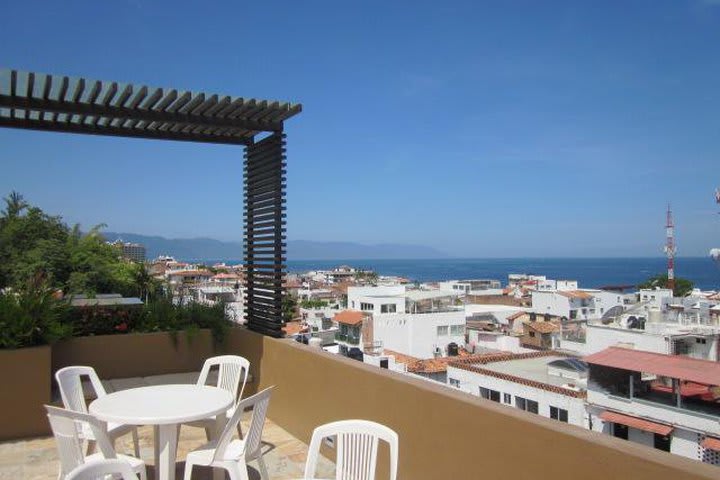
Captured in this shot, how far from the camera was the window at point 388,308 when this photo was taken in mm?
46116

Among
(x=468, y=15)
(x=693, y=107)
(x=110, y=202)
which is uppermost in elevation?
(x=693, y=107)

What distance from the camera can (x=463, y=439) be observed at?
9.09 feet

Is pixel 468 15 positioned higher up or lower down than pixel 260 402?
higher up

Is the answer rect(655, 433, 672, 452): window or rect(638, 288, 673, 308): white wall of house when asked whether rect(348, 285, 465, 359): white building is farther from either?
rect(655, 433, 672, 452): window

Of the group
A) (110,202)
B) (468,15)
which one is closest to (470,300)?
(110,202)

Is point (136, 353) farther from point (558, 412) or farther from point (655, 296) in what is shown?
point (655, 296)

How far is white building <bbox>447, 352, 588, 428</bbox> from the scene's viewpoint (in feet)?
64.5

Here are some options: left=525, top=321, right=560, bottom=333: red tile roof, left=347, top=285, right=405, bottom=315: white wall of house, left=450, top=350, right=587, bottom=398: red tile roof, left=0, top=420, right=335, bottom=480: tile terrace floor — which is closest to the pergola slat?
left=0, top=420, right=335, bottom=480: tile terrace floor

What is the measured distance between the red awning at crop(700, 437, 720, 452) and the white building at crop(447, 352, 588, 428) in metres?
3.69

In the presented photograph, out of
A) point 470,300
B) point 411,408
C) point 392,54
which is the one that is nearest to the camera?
point 411,408

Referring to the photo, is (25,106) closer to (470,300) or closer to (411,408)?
(411,408)

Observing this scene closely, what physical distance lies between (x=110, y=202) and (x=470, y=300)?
47769mm

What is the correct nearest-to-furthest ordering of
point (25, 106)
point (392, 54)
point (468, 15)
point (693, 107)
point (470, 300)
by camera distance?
point (25, 106), point (468, 15), point (392, 54), point (693, 107), point (470, 300)

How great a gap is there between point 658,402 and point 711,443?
255cm
